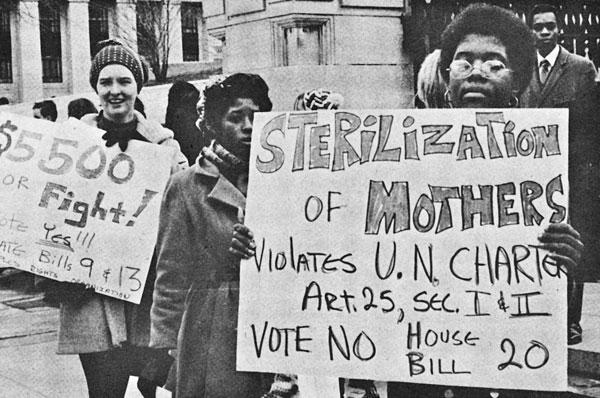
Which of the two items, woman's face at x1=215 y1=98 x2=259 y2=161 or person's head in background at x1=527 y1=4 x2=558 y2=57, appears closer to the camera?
woman's face at x1=215 y1=98 x2=259 y2=161

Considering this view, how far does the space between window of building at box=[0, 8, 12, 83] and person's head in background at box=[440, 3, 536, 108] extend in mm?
1729

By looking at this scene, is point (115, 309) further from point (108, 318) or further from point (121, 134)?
point (121, 134)

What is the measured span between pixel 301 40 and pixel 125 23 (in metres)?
0.70

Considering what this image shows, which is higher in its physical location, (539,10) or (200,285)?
(539,10)

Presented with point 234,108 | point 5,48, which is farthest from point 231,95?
point 5,48

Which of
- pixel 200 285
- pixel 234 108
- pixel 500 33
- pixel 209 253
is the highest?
pixel 500 33

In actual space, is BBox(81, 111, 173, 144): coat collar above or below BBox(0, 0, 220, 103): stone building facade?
below

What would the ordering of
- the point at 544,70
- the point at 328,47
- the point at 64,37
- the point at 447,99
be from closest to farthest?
the point at 447,99
the point at 544,70
the point at 328,47
the point at 64,37

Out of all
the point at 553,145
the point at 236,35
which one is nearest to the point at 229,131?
the point at 236,35

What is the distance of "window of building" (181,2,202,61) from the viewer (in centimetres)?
388

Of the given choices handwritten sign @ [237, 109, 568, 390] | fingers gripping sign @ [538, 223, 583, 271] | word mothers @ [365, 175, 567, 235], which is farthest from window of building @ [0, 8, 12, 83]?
fingers gripping sign @ [538, 223, 583, 271]

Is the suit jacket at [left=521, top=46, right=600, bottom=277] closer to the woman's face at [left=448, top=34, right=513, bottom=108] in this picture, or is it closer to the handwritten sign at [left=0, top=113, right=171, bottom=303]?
the woman's face at [left=448, top=34, right=513, bottom=108]

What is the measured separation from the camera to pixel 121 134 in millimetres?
3514

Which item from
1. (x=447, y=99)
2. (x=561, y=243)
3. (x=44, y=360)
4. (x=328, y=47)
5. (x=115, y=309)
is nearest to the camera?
(x=561, y=243)
